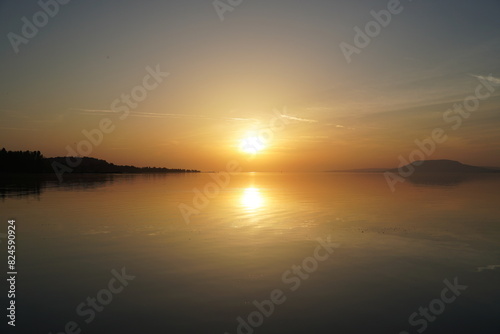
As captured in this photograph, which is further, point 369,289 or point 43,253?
point 43,253

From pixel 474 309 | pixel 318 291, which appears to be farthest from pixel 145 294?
pixel 474 309

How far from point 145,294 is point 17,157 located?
6552 inches

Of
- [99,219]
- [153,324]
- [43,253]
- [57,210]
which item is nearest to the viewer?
[153,324]

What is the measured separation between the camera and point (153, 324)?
33.9 ft

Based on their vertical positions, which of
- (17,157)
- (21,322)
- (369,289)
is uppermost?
(17,157)

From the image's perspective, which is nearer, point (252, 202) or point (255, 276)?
point (255, 276)

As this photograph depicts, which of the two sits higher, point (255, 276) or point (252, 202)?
point (252, 202)

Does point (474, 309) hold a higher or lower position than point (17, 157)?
lower

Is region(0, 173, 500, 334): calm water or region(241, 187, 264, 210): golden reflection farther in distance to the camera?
region(241, 187, 264, 210): golden reflection

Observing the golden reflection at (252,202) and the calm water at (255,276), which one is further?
the golden reflection at (252,202)

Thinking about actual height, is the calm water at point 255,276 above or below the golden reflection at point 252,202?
below

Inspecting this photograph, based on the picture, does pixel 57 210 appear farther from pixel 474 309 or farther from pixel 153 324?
pixel 474 309

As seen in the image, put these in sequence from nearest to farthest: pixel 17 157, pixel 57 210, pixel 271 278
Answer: pixel 271 278 → pixel 57 210 → pixel 17 157

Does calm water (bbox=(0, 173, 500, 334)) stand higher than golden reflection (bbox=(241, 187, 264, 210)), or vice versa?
golden reflection (bbox=(241, 187, 264, 210))
